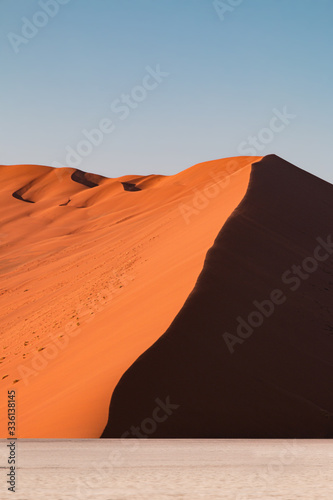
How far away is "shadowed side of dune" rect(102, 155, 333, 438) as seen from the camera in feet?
59.8

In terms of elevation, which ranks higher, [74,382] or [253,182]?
[253,182]

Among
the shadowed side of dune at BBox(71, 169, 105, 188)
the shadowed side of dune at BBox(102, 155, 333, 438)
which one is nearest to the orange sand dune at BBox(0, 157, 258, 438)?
the shadowed side of dune at BBox(102, 155, 333, 438)

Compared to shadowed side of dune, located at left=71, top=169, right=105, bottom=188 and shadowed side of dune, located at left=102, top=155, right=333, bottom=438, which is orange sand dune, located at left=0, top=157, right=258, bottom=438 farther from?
shadowed side of dune, located at left=71, top=169, right=105, bottom=188

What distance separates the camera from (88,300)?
1184 inches

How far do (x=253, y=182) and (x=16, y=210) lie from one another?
1814 inches

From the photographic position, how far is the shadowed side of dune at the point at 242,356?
18.2 m

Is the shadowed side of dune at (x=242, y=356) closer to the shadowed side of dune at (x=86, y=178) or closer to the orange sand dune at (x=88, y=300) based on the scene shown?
the orange sand dune at (x=88, y=300)

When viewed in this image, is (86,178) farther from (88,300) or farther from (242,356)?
(242,356)

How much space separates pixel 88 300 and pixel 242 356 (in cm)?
1083

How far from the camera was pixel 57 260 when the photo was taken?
49.8 metres

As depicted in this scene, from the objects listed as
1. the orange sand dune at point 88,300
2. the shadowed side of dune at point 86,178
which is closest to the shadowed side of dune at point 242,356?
the orange sand dune at point 88,300

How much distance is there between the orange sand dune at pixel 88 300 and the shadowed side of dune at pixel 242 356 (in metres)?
0.55

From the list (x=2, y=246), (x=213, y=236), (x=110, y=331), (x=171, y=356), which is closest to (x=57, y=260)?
(x=2, y=246)

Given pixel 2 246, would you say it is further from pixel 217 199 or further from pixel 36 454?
pixel 36 454
